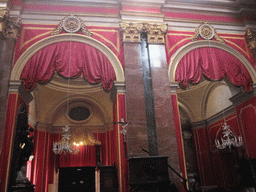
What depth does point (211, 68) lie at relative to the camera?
24.4 ft

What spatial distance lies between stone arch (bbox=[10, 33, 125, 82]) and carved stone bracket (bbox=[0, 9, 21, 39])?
613mm

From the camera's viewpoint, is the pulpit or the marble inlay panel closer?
the pulpit

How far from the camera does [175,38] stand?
7.68 metres

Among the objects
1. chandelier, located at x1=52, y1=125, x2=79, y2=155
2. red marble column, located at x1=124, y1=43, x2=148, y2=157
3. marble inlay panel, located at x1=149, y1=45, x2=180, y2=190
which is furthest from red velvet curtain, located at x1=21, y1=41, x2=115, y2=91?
chandelier, located at x1=52, y1=125, x2=79, y2=155

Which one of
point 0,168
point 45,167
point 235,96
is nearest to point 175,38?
point 235,96

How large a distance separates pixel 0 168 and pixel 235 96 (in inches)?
286

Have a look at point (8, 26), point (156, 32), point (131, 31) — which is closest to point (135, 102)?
point (131, 31)

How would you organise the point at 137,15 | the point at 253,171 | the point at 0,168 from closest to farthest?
the point at 0,168, the point at 253,171, the point at 137,15

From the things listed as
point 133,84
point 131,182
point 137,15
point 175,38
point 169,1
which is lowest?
point 131,182

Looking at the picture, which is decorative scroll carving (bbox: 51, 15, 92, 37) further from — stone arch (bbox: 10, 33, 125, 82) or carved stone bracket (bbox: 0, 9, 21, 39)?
carved stone bracket (bbox: 0, 9, 21, 39)

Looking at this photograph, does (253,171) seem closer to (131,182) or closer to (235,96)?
(235,96)

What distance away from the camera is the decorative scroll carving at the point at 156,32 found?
736 cm

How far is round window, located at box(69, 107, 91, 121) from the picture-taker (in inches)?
455

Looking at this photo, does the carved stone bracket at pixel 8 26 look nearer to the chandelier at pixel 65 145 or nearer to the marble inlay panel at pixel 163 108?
the chandelier at pixel 65 145
